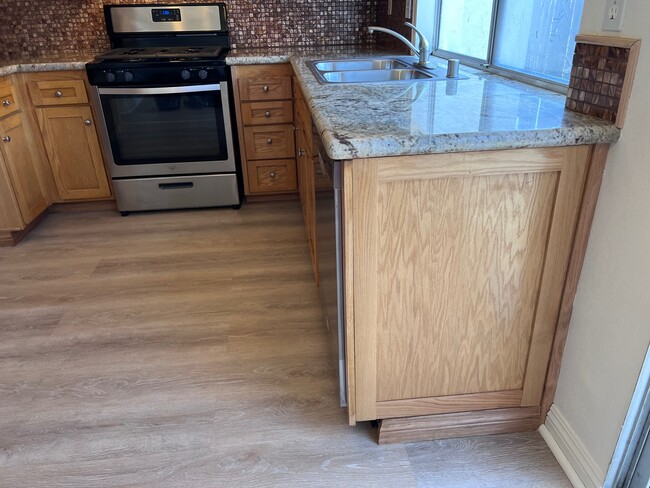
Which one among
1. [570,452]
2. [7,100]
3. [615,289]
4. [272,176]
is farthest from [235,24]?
[570,452]

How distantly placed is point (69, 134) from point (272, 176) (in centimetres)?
118

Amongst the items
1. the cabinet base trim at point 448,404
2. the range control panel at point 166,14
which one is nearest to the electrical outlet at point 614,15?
the cabinet base trim at point 448,404

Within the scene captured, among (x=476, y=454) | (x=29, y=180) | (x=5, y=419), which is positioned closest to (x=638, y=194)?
(x=476, y=454)

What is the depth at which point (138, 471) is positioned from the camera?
4.43ft

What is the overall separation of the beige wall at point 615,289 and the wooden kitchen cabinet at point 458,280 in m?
0.06

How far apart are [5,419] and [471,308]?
145 centimetres

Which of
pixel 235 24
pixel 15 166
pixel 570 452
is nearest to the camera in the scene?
pixel 570 452

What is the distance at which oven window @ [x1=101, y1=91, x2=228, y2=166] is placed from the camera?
273cm

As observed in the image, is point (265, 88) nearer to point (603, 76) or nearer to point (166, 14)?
point (166, 14)

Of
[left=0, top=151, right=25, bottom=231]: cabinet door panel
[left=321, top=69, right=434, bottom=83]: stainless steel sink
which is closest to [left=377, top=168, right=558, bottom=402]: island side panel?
[left=321, top=69, right=434, bottom=83]: stainless steel sink

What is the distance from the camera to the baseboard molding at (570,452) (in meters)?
1.22

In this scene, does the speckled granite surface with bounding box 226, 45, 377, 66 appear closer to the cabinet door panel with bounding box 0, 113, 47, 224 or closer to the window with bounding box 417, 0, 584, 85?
the window with bounding box 417, 0, 584, 85

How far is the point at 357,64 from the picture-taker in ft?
8.17

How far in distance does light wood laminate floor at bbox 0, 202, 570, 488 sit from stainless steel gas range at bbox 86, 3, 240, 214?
1.46 feet
